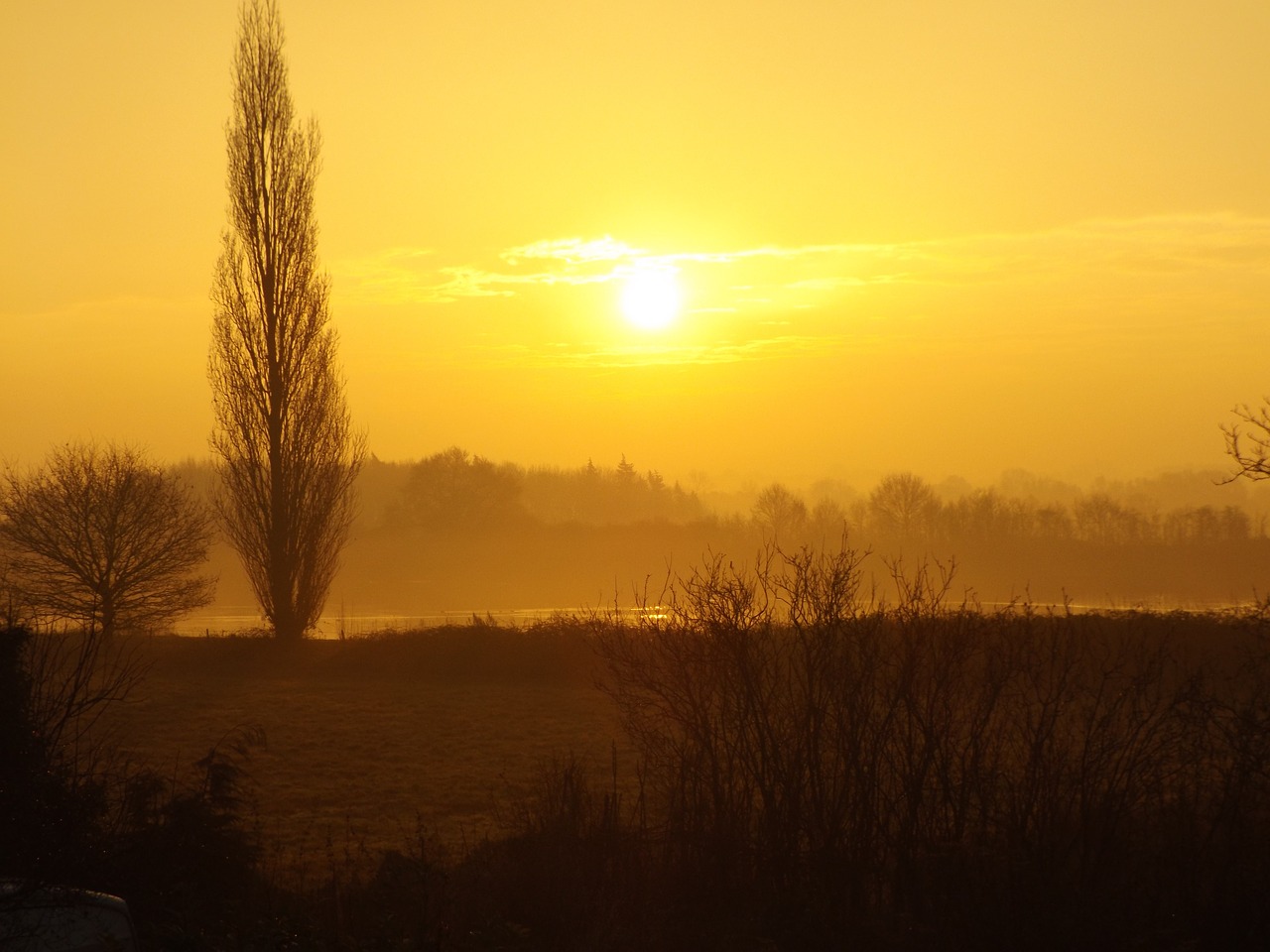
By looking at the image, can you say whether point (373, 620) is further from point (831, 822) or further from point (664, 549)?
point (831, 822)

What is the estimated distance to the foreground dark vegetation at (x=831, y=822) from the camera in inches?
310

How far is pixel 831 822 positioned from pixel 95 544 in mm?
25242

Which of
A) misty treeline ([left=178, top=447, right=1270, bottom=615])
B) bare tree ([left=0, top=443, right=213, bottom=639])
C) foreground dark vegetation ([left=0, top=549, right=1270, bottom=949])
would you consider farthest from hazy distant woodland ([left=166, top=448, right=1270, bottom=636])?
foreground dark vegetation ([left=0, top=549, right=1270, bottom=949])

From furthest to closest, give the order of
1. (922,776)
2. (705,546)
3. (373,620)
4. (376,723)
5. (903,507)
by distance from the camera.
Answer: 1. (903,507)
2. (705,546)
3. (373,620)
4. (376,723)
5. (922,776)

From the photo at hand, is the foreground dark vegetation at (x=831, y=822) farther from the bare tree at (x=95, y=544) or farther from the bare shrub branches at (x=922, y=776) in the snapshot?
the bare tree at (x=95, y=544)

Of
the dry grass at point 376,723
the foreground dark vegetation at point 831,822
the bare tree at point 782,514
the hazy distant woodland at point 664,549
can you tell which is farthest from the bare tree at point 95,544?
the bare tree at point 782,514

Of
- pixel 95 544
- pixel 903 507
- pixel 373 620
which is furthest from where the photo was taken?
pixel 903 507

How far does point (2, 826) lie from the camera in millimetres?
5203

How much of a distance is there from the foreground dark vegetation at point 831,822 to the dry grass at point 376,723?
122cm

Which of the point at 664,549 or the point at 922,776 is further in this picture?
the point at 664,549

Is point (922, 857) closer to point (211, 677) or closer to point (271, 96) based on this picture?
point (211, 677)

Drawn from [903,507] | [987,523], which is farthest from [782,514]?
[987,523]

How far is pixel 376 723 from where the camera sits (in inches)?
828

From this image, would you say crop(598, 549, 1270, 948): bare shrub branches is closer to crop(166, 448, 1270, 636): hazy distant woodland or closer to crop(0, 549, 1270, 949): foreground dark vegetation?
crop(0, 549, 1270, 949): foreground dark vegetation
